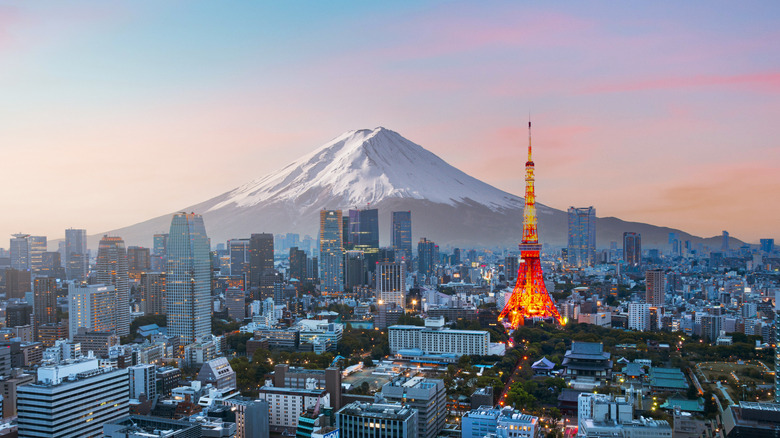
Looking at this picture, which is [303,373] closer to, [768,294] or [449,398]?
[449,398]

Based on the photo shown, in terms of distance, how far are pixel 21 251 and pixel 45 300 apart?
65.3ft

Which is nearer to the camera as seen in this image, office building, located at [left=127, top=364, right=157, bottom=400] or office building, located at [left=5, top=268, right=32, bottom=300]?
office building, located at [left=127, top=364, right=157, bottom=400]

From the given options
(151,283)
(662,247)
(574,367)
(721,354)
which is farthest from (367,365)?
(662,247)

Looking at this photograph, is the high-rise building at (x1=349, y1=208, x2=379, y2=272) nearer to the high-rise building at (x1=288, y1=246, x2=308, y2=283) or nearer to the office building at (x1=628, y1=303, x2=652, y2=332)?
the high-rise building at (x1=288, y1=246, x2=308, y2=283)

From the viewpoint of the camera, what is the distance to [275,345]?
23938 millimetres

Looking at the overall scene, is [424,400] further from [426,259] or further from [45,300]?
[426,259]

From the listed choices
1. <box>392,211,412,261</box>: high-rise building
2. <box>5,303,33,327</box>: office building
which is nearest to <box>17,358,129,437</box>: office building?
<box>5,303,33,327</box>: office building

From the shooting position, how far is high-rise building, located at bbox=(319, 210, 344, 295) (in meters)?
43.5

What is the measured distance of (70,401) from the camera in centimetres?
1159

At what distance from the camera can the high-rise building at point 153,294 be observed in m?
31.5

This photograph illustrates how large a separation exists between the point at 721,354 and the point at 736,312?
30.1 ft

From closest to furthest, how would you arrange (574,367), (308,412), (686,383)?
1. (308,412)
2. (686,383)
3. (574,367)

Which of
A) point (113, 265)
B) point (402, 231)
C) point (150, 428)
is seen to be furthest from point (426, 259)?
point (150, 428)

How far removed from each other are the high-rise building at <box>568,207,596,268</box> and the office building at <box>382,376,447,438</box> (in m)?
53.2
